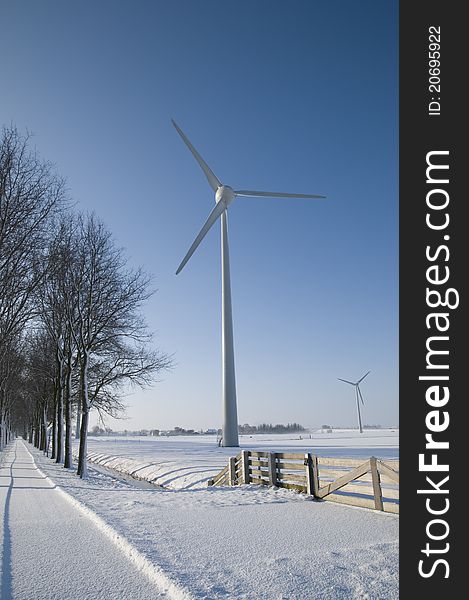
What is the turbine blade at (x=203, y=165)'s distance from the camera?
122 feet

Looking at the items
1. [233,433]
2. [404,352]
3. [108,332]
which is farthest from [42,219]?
[233,433]

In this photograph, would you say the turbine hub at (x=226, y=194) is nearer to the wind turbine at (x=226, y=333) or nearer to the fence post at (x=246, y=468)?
the wind turbine at (x=226, y=333)

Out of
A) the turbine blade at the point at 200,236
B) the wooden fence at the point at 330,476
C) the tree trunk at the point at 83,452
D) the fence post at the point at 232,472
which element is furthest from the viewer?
the turbine blade at the point at 200,236

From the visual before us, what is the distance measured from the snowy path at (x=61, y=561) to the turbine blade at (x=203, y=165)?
31.0m

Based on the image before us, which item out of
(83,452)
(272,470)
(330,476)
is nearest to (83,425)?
(83,452)

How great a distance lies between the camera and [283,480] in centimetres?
1377

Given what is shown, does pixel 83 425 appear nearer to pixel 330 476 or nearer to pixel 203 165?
pixel 330 476

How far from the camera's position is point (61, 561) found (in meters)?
6.20

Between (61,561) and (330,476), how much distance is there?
22.7 ft

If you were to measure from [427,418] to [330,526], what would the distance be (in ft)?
16.5

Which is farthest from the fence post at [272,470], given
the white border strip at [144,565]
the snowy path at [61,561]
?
the white border strip at [144,565]

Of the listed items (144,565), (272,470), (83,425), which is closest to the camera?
(144,565)

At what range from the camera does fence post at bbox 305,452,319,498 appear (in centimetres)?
1168

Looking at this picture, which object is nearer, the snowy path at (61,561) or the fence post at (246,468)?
the snowy path at (61,561)
